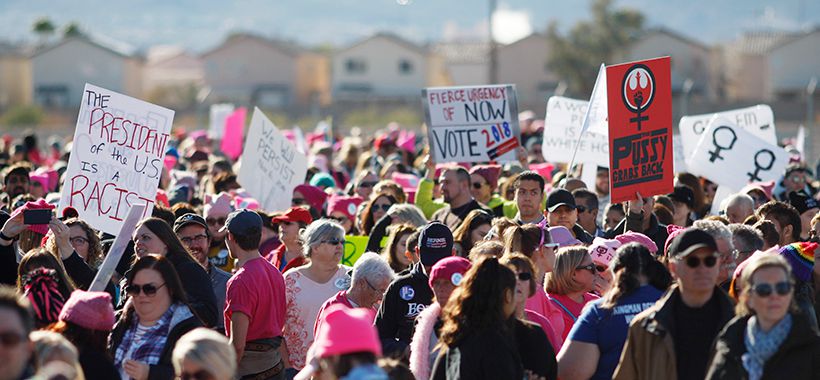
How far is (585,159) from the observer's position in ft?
45.1

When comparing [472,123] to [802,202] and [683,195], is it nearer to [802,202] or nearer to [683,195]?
[683,195]

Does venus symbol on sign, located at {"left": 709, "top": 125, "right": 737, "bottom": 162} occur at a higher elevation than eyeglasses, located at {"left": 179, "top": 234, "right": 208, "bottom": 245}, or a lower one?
higher

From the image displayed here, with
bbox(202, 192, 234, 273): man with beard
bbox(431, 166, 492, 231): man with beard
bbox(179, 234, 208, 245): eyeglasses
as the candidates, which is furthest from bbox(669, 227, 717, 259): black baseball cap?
bbox(431, 166, 492, 231): man with beard

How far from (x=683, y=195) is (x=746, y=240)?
370cm

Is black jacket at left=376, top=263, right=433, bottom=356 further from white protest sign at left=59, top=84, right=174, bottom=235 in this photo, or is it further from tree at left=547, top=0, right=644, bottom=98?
tree at left=547, top=0, right=644, bottom=98

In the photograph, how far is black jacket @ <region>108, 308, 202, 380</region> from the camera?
20.6 feet

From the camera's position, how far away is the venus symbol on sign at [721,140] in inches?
538

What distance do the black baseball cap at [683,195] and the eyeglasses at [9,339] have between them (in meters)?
7.82

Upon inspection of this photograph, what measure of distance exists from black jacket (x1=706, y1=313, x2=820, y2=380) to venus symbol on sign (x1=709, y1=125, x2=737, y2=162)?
8329 mm

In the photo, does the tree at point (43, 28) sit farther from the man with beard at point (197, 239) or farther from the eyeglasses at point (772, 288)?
the eyeglasses at point (772, 288)

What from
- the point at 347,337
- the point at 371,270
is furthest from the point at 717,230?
the point at 347,337

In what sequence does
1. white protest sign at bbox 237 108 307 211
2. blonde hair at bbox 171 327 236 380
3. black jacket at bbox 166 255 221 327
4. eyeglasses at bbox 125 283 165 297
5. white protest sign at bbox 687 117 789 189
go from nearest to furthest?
1. blonde hair at bbox 171 327 236 380
2. eyeglasses at bbox 125 283 165 297
3. black jacket at bbox 166 255 221 327
4. white protest sign at bbox 237 108 307 211
5. white protest sign at bbox 687 117 789 189

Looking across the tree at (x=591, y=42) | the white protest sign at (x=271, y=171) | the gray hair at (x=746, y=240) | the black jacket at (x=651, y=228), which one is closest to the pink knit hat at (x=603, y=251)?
the gray hair at (x=746, y=240)

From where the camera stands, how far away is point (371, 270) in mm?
7500
